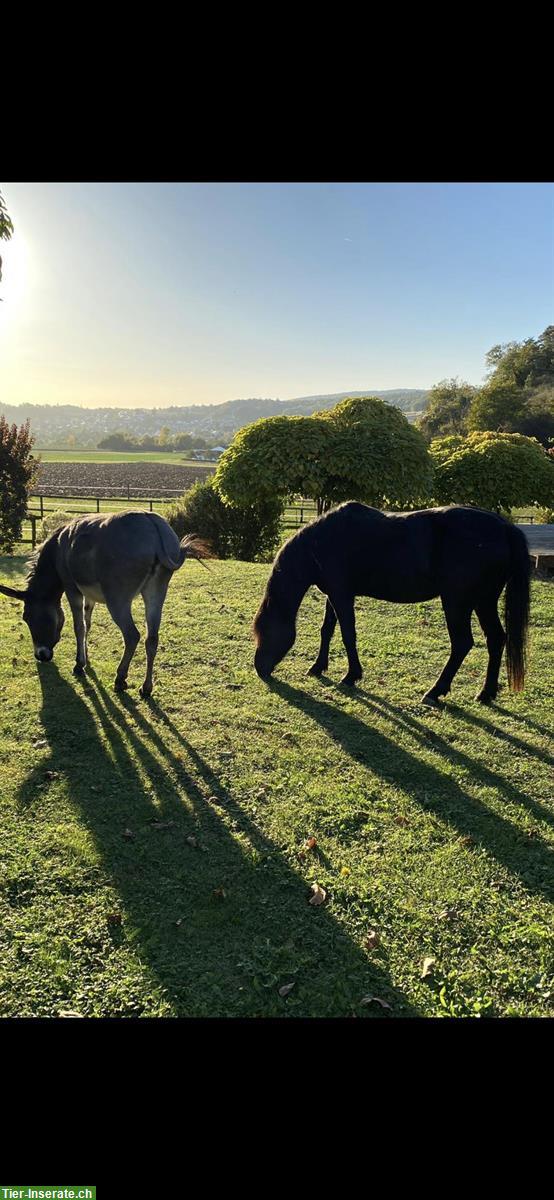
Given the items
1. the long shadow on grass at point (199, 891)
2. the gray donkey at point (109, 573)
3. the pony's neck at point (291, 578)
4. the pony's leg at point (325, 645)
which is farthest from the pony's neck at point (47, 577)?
the pony's leg at point (325, 645)

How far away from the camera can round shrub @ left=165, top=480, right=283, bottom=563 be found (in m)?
17.0

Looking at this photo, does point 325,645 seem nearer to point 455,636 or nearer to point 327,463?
point 455,636

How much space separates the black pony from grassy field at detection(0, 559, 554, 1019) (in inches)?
22.9

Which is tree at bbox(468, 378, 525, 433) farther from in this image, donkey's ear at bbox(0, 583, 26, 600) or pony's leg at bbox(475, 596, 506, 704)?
donkey's ear at bbox(0, 583, 26, 600)

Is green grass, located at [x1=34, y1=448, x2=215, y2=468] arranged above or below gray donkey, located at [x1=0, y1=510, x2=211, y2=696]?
above

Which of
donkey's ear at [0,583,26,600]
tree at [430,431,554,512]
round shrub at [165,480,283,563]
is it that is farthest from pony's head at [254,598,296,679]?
round shrub at [165,480,283,563]

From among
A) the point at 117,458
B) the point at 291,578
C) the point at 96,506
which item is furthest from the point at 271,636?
the point at 117,458

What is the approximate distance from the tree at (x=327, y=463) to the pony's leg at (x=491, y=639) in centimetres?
785

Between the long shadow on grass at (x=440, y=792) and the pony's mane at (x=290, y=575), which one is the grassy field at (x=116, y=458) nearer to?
the pony's mane at (x=290, y=575)

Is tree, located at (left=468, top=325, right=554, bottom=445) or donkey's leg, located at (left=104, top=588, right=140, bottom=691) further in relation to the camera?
tree, located at (left=468, top=325, right=554, bottom=445)

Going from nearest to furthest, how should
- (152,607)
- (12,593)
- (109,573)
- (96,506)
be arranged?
1. (109,573)
2. (152,607)
3. (12,593)
4. (96,506)

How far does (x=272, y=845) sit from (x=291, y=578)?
11.0 ft

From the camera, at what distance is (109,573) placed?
606cm

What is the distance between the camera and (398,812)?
14.4 ft
